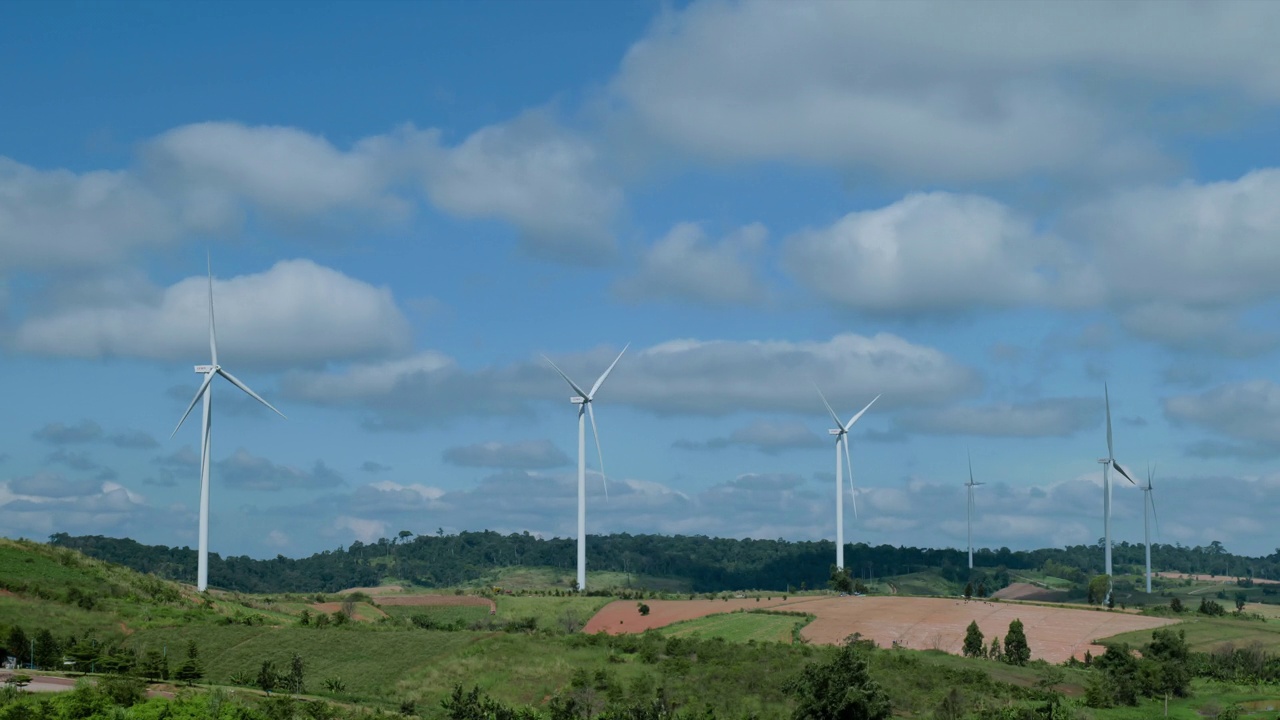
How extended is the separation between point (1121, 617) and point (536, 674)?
275ft

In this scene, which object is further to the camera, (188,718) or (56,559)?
(56,559)

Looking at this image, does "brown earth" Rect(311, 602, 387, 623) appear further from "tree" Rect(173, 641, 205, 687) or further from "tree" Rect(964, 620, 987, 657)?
"tree" Rect(964, 620, 987, 657)

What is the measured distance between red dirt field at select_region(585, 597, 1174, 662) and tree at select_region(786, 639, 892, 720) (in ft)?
162

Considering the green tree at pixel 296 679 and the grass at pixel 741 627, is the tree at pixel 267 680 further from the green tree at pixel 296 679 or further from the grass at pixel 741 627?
the grass at pixel 741 627

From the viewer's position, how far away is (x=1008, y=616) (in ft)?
513

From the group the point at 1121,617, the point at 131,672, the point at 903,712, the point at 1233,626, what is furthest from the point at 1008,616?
the point at 131,672

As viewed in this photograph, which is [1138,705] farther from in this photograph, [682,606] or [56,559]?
[56,559]

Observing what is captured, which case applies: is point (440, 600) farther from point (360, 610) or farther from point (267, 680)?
point (267, 680)

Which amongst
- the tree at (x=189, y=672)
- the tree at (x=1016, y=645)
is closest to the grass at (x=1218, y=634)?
the tree at (x=1016, y=645)

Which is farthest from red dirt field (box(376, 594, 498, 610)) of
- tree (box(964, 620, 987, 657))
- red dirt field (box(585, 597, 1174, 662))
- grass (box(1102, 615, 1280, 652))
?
grass (box(1102, 615, 1280, 652))

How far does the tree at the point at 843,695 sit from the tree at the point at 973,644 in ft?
146

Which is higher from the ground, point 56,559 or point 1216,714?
point 56,559

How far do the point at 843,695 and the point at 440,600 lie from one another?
104m

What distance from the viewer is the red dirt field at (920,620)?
A: 5595 inches
